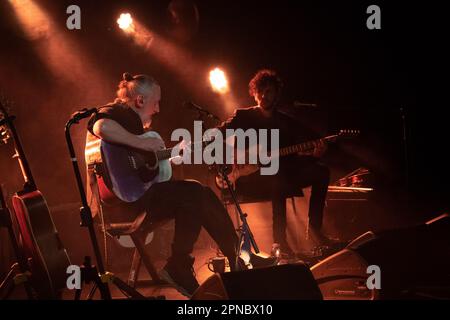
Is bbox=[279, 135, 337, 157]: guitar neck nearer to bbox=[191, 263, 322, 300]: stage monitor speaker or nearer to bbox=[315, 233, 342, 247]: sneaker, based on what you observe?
bbox=[315, 233, 342, 247]: sneaker

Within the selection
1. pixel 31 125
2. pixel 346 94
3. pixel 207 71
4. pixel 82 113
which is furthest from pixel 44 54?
pixel 346 94

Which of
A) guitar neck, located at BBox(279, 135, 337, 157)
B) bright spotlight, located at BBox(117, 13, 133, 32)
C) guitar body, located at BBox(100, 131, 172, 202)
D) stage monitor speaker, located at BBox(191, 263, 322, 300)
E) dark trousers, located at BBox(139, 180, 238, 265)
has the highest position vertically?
bright spotlight, located at BBox(117, 13, 133, 32)

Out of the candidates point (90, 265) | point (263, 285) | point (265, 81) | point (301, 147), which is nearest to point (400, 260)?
point (263, 285)

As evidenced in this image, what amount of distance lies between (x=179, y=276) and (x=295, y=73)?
164 inches

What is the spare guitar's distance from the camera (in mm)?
2695

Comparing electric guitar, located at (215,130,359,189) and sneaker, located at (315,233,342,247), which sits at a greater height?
electric guitar, located at (215,130,359,189)

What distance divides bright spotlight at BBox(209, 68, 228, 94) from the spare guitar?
3.89 metres

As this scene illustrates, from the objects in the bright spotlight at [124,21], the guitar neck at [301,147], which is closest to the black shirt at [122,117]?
the guitar neck at [301,147]

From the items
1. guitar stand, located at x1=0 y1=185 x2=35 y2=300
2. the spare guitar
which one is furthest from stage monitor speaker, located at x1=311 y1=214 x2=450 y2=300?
guitar stand, located at x1=0 y1=185 x2=35 y2=300

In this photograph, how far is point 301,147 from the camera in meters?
4.61

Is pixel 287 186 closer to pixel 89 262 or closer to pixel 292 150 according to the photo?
pixel 292 150

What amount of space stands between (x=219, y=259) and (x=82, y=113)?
5.58ft

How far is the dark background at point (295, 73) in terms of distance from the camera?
17.7 ft
